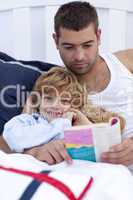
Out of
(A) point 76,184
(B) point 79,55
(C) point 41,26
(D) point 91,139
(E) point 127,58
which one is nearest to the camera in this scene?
(A) point 76,184

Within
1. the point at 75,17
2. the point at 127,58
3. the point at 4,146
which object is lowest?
the point at 4,146

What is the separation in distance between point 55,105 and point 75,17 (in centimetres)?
29

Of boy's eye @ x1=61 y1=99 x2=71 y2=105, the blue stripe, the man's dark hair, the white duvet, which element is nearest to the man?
the man's dark hair

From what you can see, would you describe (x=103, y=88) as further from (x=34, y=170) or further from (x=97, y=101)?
(x=34, y=170)

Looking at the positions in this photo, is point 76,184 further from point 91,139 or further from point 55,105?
point 55,105

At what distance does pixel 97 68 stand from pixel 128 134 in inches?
10.2

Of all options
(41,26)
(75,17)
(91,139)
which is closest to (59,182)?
(91,139)

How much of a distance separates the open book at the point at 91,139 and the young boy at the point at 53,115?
0.41ft

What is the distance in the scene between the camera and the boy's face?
4.26ft

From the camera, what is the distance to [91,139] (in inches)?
44.3

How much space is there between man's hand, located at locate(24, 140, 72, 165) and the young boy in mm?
46

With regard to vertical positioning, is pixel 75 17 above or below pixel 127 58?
above

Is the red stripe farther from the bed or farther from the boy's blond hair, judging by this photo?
the boy's blond hair

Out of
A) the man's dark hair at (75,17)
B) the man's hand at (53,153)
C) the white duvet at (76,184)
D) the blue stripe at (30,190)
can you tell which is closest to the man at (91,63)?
the man's dark hair at (75,17)
